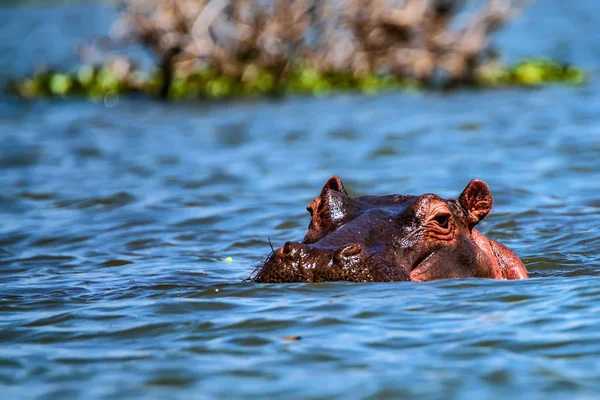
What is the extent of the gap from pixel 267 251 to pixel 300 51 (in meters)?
14.3

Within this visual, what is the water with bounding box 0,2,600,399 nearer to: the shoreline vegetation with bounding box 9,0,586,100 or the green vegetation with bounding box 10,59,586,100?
the shoreline vegetation with bounding box 9,0,586,100

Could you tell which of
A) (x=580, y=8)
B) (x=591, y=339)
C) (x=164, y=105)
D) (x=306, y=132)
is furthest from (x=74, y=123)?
(x=580, y=8)

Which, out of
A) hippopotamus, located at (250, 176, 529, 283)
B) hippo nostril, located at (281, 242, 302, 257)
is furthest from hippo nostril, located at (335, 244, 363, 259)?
hippo nostril, located at (281, 242, 302, 257)

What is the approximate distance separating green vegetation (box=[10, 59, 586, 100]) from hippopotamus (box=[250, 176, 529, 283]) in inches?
588

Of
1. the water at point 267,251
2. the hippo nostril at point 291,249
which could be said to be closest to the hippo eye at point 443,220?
the water at point 267,251

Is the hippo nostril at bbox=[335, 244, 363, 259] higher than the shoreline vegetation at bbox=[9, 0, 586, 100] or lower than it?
lower

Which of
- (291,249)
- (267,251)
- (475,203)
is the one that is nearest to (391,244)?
(291,249)

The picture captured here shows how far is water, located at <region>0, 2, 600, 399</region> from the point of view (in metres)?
4.96

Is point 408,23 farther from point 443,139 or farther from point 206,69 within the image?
point 443,139

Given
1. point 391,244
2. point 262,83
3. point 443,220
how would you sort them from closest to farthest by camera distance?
1. point 391,244
2. point 443,220
3. point 262,83

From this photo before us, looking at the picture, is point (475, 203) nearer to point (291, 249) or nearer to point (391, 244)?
point (391, 244)

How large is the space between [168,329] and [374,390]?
1.56 m

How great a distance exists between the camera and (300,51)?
23.0 meters

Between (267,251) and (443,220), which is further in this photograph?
(267,251)
